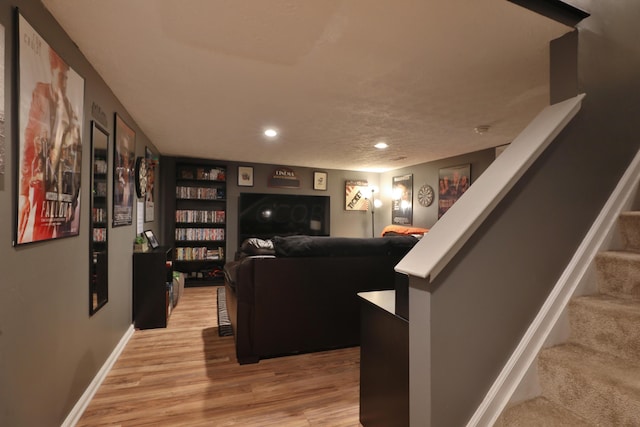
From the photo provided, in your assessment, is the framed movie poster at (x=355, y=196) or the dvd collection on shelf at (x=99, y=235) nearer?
the dvd collection on shelf at (x=99, y=235)

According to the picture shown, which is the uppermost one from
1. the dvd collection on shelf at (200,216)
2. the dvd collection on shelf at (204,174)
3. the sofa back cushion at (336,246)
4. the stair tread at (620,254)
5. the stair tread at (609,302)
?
the dvd collection on shelf at (204,174)

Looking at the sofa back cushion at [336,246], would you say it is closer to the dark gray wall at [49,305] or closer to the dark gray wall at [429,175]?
the dark gray wall at [49,305]

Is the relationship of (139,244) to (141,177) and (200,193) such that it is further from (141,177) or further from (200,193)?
(200,193)

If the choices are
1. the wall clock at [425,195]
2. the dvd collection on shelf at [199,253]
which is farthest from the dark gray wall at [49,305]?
the wall clock at [425,195]

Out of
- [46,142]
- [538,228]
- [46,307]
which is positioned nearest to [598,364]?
[538,228]

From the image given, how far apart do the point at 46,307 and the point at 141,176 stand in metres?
2.28

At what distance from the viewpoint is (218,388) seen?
2068 millimetres

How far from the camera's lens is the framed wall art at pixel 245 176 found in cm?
576

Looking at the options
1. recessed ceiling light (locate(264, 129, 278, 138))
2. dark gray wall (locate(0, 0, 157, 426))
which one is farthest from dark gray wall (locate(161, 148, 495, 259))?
dark gray wall (locate(0, 0, 157, 426))

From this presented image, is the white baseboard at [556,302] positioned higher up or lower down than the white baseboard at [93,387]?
higher up

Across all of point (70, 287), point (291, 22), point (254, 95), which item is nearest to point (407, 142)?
point (254, 95)

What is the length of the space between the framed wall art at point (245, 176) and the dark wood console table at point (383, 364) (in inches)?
181

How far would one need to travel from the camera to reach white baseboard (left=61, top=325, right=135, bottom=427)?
1.67 metres

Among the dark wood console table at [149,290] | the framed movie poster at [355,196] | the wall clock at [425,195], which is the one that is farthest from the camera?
the framed movie poster at [355,196]
